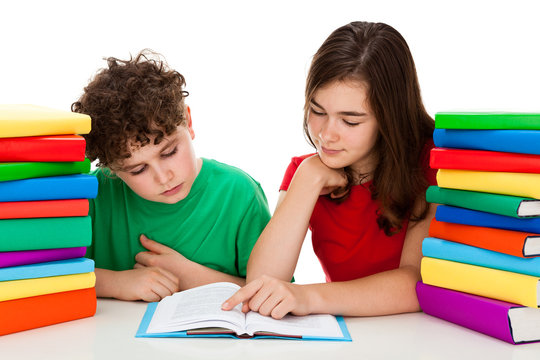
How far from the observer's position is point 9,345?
4.07ft

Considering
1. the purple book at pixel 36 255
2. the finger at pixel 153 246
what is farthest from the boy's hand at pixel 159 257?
the purple book at pixel 36 255

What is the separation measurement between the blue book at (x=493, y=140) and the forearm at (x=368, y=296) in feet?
1.04

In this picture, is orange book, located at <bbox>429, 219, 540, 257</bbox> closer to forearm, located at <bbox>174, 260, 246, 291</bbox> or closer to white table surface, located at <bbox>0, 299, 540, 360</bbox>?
white table surface, located at <bbox>0, 299, 540, 360</bbox>

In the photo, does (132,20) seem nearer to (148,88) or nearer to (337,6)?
(337,6)

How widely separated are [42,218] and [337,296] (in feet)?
2.04

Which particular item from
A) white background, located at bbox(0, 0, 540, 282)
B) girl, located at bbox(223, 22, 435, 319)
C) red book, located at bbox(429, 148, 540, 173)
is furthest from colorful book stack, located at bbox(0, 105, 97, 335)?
white background, located at bbox(0, 0, 540, 282)

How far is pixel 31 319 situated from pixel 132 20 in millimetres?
1460

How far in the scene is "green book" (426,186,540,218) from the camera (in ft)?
4.00

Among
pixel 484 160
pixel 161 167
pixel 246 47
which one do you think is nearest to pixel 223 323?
pixel 161 167

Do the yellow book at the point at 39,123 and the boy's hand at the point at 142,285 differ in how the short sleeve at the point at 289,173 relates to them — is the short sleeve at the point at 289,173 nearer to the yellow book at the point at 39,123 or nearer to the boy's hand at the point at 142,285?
the boy's hand at the point at 142,285

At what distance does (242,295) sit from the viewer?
1.34 meters

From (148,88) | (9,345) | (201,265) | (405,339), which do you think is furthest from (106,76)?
(405,339)

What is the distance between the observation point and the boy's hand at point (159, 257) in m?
1.68

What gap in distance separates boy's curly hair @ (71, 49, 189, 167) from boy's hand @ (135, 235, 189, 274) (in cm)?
25
